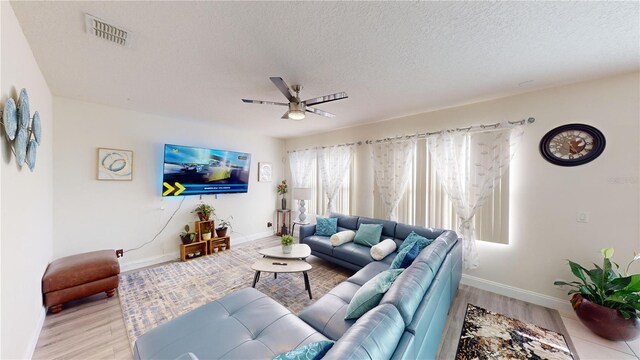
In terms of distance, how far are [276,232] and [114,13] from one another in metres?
4.91

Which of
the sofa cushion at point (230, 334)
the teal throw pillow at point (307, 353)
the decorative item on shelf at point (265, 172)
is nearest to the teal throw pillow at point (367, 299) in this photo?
the sofa cushion at point (230, 334)

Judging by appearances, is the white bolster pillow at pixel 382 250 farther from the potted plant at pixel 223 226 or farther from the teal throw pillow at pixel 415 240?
the potted plant at pixel 223 226

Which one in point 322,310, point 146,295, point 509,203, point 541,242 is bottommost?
point 146,295

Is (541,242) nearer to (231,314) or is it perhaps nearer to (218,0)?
(231,314)

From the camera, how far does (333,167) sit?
4723 mm

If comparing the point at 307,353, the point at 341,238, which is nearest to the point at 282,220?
the point at 341,238

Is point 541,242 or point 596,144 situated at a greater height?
point 596,144

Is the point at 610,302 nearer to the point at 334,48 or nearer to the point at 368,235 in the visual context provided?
the point at 368,235

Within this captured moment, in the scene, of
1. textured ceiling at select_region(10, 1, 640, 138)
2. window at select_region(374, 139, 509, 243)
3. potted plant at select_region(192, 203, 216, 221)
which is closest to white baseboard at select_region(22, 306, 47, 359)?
potted plant at select_region(192, 203, 216, 221)

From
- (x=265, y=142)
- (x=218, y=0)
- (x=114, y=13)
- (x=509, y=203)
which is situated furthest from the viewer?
(x=265, y=142)

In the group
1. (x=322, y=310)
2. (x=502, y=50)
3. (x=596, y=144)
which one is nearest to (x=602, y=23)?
(x=502, y=50)

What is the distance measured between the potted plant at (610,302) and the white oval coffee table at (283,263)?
2.75 metres

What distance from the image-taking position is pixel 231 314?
1670mm

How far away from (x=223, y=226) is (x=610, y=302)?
17.5 feet
